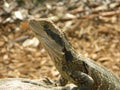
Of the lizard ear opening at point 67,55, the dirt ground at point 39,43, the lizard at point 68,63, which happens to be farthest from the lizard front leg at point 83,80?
the dirt ground at point 39,43

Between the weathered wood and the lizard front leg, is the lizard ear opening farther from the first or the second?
the weathered wood

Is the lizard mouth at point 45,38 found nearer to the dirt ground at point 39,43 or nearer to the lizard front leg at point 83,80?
the lizard front leg at point 83,80

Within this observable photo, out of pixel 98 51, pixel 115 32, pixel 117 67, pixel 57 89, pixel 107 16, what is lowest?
pixel 57 89

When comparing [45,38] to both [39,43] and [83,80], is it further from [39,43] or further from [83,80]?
[39,43]

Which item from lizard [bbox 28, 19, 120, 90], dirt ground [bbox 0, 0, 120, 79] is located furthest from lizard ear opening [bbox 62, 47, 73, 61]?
dirt ground [bbox 0, 0, 120, 79]

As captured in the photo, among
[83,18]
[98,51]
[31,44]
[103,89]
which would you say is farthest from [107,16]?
[103,89]

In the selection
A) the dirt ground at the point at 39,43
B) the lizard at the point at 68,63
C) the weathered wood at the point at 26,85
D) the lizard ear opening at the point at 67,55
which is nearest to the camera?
the weathered wood at the point at 26,85

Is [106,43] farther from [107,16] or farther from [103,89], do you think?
[103,89]
